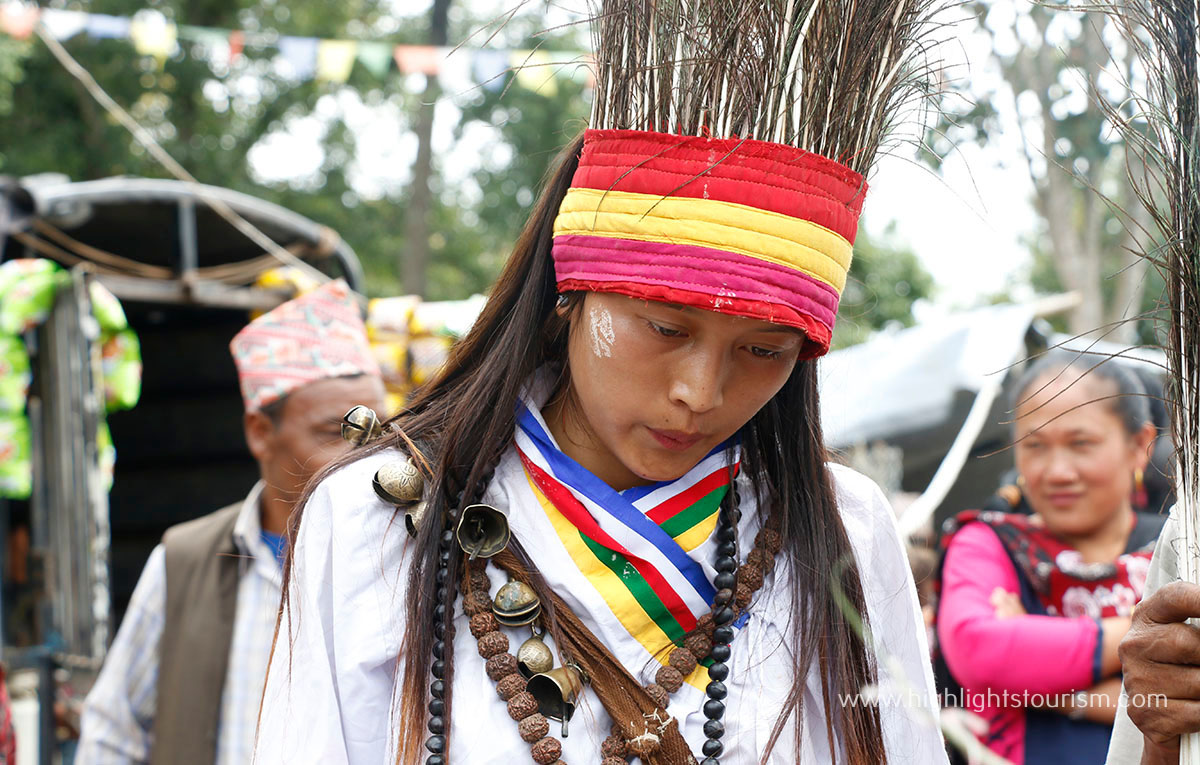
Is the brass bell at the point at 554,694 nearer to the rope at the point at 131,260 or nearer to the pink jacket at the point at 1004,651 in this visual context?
the pink jacket at the point at 1004,651

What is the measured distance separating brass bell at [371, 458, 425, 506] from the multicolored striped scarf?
0.16 metres

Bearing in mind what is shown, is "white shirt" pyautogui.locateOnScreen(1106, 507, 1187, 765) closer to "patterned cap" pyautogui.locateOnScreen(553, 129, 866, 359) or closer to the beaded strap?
"patterned cap" pyautogui.locateOnScreen(553, 129, 866, 359)

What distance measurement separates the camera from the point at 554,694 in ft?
4.39

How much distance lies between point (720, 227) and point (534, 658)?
579 mm

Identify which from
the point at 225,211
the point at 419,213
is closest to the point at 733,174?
the point at 225,211

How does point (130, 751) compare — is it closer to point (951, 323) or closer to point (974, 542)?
point (974, 542)

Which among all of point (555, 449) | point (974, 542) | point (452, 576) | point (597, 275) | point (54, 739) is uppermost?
point (597, 275)

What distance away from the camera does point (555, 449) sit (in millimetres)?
1473

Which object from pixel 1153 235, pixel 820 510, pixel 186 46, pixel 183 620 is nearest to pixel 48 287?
pixel 183 620

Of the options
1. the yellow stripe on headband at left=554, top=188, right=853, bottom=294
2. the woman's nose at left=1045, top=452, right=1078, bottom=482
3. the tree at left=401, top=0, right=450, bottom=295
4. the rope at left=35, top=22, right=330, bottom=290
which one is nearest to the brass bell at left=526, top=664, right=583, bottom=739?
the yellow stripe on headband at left=554, top=188, right=853, bottom=294

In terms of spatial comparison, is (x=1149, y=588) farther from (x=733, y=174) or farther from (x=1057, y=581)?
(x=1057, y=581)

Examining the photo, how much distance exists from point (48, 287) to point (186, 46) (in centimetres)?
1213

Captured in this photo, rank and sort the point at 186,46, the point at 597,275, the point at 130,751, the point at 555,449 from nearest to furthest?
the point at 597,275, the point at 555,449, the point at 130,751, the point at 186,46

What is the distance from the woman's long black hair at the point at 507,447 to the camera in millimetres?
1368
